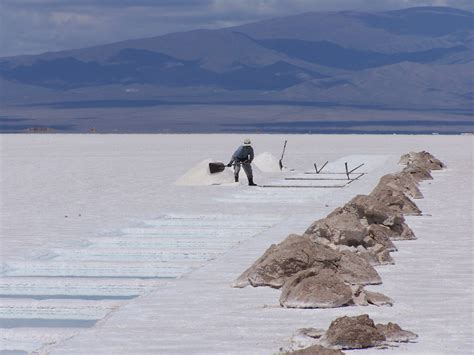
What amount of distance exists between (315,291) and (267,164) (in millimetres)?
25957

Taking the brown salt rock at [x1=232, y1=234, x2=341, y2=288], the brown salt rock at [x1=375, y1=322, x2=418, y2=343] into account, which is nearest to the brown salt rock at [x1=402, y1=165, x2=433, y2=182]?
the brown salt rock at [x1=232, y1=234, x2=341, y2=288]

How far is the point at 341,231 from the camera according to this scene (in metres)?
12.9

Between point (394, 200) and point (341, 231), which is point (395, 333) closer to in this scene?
point (341, 231)

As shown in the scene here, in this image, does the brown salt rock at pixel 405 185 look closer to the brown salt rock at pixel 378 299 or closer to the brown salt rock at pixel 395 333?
the brown salt rock at pixel 378 299

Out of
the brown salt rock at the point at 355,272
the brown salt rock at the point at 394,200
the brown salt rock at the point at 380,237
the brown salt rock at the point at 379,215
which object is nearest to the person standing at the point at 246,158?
the brown salt rock at the point at 394,200

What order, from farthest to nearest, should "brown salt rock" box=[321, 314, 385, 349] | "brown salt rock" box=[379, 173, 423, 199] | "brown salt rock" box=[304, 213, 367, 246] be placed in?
"brown salt rock" box=[379, 173, 423, 199]
"brown salt rock" box=[304, 213, 367, 246]
"brown salt rock" box=[321, 314, 385, 349]

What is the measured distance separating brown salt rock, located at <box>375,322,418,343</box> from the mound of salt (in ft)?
87.8

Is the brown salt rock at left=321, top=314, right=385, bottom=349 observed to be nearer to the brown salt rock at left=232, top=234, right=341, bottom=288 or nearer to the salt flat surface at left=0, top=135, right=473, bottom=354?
the salt flat surface at left=0, top=135, right=473, bottom=354

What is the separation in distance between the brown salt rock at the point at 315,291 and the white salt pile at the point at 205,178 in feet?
60.7

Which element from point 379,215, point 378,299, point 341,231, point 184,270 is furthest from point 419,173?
point 378,299

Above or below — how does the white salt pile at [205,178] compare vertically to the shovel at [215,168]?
below

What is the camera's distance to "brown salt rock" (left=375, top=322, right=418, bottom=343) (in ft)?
27.6

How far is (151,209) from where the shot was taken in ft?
71.6

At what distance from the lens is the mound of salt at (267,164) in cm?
3556
